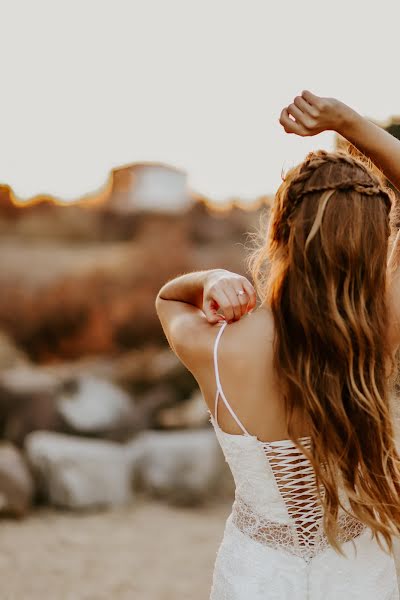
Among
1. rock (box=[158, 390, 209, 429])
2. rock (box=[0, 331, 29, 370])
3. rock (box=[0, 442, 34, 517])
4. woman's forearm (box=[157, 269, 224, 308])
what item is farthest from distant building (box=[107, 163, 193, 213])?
woman's forearm (box=[157, 269, 224, 308])

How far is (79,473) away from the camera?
19.4ft

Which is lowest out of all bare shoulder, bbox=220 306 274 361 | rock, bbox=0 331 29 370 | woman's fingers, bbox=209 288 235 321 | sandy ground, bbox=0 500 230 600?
sandy ground, bbox=0 500 230 600

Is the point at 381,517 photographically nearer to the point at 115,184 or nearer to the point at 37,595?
the point at 37,595

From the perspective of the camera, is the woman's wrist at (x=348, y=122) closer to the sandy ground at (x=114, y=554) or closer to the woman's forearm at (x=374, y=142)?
the woman's forearm at (x=374, y=142)

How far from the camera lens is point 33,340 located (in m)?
7.70

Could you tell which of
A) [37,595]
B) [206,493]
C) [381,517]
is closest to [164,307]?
[381,517]

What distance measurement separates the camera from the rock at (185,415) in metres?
6.78

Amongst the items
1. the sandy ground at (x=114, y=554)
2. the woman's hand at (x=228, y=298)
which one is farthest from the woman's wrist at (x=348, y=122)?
the sandy ground at (x=114, y=554)

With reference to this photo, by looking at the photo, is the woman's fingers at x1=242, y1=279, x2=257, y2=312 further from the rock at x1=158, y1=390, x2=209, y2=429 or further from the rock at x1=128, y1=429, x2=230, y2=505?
the rock at x1=158, y1=390, x2=209, y2=429

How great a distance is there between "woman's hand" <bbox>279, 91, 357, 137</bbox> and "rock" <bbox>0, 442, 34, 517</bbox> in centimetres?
503

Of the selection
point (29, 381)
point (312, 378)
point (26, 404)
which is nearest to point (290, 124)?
point (312, 378)

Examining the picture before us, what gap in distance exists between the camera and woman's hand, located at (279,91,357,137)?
4.00ft

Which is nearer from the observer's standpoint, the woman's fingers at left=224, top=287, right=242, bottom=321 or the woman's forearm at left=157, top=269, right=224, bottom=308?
the woman's fingers at left=224, top=287, right=242, bottom=321

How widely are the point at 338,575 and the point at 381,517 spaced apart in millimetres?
137
